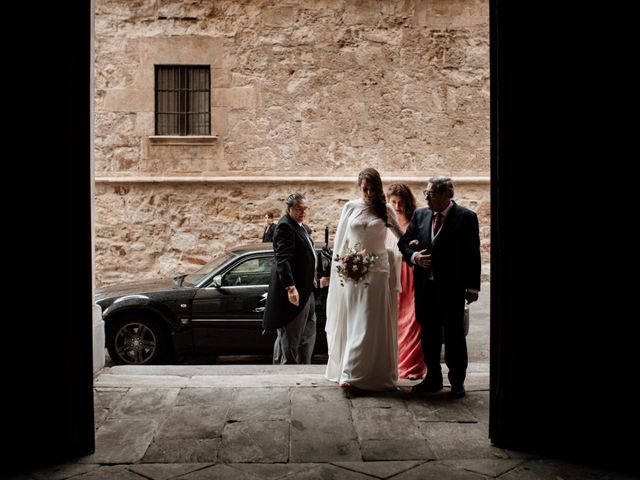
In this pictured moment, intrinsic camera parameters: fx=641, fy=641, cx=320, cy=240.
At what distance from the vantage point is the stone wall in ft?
42.5

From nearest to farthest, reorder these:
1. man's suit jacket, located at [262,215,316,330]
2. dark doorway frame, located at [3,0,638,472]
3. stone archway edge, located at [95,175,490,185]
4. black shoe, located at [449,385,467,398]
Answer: dark doorway frame, located at [3,0,638,472] → black shoe, located at [449,385,467,398] → man's suit jacket, located at [262,215,316,330] → stone archway edge, located at [95,175,490,185]

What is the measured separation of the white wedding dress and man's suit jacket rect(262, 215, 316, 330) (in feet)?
2.60

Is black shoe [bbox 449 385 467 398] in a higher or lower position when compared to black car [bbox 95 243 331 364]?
lower

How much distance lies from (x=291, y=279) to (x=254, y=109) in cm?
736

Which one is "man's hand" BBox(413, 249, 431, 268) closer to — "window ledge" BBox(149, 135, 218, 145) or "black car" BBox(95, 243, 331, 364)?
"black car" BBox(95, 243, 331, 364)

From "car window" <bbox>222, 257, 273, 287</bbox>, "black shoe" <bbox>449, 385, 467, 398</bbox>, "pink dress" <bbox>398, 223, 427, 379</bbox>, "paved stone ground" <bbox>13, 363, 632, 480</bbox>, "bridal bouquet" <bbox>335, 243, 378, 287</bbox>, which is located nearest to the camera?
"paved stone ground" <bbox>13, 363, 632, 480</bbox>

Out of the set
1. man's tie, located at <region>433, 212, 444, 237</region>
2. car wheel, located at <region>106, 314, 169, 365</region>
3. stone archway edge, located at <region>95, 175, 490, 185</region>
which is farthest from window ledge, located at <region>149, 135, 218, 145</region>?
man's tie, located at <region>433, 212, 444, 237</region>

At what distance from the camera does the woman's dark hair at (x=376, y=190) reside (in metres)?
5.51

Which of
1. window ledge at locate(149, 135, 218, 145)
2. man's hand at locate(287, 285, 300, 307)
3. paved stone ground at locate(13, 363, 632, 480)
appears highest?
window ledge at locate(149, 135, 218, 145)

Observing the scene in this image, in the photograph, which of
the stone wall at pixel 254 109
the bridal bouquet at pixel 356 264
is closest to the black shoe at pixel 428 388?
the bridal bouquet at pixel 356 264

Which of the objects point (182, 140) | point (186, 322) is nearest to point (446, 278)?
point (186, 322)

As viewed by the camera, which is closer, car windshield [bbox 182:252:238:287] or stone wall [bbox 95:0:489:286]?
car windshield [bbox 182:252:238:287]
